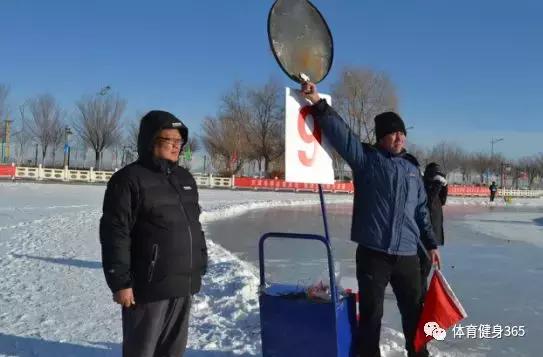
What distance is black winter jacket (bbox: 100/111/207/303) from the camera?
2.37 m

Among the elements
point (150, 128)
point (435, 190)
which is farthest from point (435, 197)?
point (150, 128)

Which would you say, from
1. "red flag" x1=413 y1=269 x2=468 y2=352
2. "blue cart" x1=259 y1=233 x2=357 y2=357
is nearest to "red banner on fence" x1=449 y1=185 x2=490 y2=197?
"red flag" x1=413 y1=269 x2=468 y2=352

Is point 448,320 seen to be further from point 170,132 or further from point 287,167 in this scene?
point 170,132

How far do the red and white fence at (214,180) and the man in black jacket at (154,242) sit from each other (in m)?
24.9

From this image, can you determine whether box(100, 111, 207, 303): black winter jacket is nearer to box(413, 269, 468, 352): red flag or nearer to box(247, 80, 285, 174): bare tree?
box(413, 269, 468, 352): red flag

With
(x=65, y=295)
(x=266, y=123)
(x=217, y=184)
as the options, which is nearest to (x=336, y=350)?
(x=65, y=295)

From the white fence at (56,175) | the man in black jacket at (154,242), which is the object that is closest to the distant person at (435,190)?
the man in black jacket at (154,242)

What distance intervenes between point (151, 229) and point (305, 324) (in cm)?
106

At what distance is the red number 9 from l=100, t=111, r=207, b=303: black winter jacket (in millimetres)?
674

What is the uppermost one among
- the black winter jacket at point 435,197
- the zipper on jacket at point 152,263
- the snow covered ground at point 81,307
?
the black winter jacket at point 435,197

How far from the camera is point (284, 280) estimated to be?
666 cm

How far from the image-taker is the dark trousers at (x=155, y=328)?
8.34 ft

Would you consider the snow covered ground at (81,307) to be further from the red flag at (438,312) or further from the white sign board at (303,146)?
the white sign board at (303,146)

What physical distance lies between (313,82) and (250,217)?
46.2 feet
